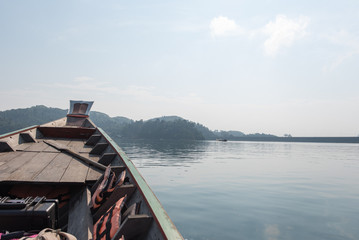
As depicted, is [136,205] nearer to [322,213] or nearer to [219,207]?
[219,207]

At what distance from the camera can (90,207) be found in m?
3.28

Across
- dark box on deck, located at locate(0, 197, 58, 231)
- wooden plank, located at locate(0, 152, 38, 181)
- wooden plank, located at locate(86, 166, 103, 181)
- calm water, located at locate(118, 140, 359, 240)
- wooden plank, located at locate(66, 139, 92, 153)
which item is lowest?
calm water, located at locate(118, 140, 359, 240)

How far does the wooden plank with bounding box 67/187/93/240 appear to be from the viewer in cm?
280

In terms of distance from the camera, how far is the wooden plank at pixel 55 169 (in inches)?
156

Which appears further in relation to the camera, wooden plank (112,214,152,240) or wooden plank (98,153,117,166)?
wooden plank (98,153,117,166)

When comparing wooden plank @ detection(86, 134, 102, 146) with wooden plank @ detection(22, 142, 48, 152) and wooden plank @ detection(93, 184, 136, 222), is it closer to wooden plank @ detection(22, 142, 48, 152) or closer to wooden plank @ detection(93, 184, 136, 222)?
wooden plank @ detection(22, 142, 48, 152)

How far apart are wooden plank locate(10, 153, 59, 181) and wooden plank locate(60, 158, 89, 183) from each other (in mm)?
524

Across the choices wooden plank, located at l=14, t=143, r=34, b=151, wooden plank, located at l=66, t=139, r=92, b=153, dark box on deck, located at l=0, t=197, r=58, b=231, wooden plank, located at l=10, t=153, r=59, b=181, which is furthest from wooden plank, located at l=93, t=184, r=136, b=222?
wooden plank, located at l=14, t=143, r=34, b=151

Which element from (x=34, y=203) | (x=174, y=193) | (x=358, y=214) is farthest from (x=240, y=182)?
(x=34, y=203)

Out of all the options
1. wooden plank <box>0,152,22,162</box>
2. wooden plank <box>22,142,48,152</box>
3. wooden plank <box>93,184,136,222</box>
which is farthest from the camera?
wooden plank <box>22,142,48,152</box>

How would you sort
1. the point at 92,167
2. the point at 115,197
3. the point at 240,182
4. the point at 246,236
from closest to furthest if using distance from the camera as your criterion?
the point at 115,197
the point at 92,167
the point at 246,236
the point at 240,182

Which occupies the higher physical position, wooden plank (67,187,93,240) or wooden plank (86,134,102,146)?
wooden plank (86,134,102,146)

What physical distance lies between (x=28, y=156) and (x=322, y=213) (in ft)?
35.6

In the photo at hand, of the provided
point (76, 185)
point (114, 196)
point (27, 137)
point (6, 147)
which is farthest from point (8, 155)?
point (114, 196)
